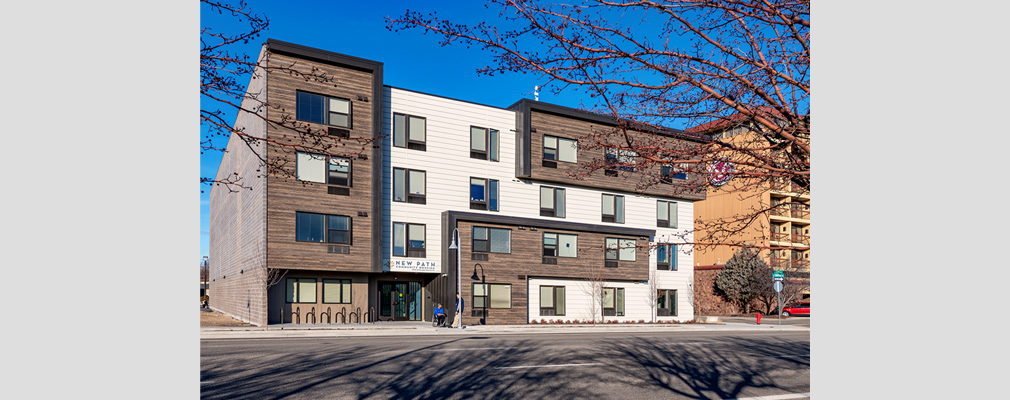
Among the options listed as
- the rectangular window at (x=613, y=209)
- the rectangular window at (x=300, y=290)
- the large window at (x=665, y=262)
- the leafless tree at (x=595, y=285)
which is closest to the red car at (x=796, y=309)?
the large window at (x=665, y=262)

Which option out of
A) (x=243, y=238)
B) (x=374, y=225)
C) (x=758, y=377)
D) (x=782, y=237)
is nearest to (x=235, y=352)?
(x=758, y=377)

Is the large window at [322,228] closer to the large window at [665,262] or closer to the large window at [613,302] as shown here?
the large window at [613,302]

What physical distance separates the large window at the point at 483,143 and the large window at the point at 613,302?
33.8ft

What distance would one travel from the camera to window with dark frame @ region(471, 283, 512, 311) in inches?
1350

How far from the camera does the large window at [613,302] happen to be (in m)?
39.0

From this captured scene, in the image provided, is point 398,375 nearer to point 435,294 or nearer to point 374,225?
point 374,225

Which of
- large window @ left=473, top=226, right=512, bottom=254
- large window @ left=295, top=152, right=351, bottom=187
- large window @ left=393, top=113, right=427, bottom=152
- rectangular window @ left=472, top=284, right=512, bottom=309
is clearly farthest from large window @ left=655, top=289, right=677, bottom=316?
large window @ left=295, top=152, right=351, bottom=187

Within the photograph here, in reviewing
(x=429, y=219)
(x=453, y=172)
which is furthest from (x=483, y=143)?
(x=429, y=219)

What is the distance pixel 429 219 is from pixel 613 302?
12384mm

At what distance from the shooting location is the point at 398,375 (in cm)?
1166

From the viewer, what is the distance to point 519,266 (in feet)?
117

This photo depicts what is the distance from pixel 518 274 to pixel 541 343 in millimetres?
17346

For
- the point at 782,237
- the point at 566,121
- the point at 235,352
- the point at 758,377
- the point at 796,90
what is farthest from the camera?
the point at 566,121

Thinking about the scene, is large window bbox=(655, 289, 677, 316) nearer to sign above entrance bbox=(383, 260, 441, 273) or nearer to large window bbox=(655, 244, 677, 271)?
large window bbox=(655, 244, 677, 271)
